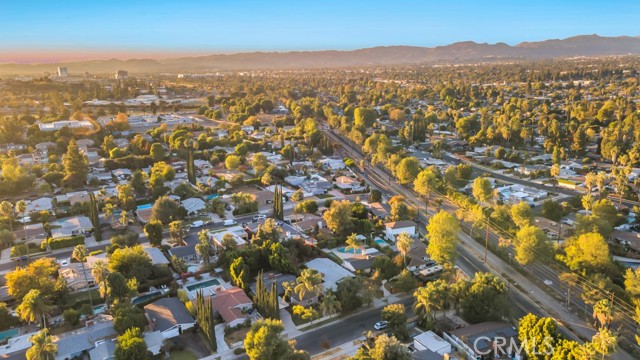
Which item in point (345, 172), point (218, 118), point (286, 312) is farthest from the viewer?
point (218, 118)

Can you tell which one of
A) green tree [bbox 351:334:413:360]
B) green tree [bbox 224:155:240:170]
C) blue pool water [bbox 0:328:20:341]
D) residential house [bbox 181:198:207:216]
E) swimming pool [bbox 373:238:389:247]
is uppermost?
green tree [bbox 224:155:240:170]

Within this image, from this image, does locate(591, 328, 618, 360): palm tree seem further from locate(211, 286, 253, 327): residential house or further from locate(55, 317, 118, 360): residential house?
locate(55, 317, 118, 360): residential house

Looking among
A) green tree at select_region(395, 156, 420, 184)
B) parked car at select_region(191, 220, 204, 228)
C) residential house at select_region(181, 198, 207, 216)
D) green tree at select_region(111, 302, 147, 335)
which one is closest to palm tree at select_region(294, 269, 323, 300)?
green tree at select_region(111, 302, 147, 335)

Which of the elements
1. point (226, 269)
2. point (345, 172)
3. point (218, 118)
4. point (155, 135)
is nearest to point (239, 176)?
point (345, 172)

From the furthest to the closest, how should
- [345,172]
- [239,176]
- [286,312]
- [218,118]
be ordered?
[218,118] → [345,172] → [239,176] → [286,312]

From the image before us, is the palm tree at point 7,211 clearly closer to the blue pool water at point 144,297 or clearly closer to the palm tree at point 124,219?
the palm tree at point 124,219

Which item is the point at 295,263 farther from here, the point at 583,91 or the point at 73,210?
the point at 583,91
